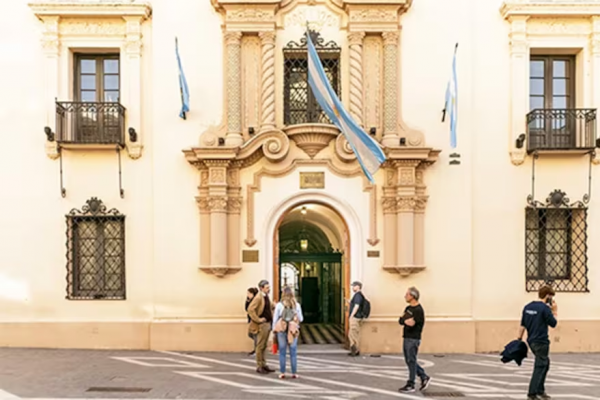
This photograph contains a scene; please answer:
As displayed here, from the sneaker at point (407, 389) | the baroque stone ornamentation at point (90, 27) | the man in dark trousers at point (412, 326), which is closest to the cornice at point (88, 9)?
the baroque stone ornamentation at point (90, 27)

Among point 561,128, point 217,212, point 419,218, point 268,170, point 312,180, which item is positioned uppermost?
point 561,128

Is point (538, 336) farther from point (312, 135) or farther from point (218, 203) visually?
point (218, 203)

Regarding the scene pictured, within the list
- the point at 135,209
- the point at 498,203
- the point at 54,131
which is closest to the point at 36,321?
the point at 135,209

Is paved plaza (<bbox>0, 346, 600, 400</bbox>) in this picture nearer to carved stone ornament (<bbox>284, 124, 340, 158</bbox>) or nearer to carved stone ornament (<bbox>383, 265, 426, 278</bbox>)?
carved stone ornament (<bbox>383, 265, 426, 278</bbox>)

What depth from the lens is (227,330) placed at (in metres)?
12.1

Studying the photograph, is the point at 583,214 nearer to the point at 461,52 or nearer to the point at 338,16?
the point at 461,52

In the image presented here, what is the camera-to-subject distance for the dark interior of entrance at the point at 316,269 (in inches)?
585

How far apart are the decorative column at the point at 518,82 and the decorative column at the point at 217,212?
256 inches

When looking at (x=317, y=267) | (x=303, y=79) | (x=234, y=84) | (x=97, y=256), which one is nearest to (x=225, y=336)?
(x=97, y=256)

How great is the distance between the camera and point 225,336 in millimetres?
12086

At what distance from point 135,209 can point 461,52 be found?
8180 mm

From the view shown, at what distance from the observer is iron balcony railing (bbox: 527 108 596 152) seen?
12281mm

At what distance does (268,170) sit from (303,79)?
236 cm

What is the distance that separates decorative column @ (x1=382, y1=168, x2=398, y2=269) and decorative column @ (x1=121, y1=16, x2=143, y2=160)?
5.65 m
